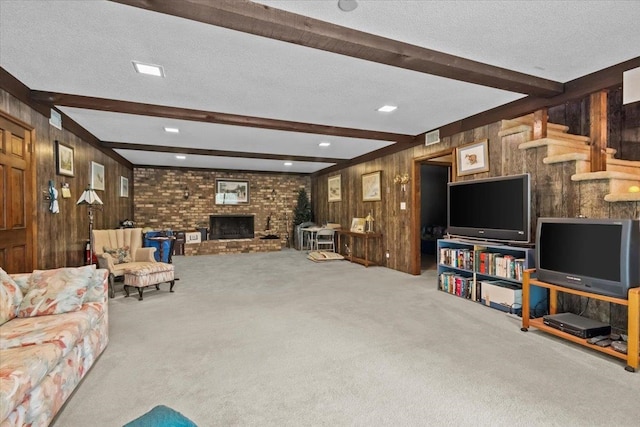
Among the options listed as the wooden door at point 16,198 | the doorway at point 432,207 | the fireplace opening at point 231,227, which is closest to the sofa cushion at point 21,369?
the wooden door at point 16,198

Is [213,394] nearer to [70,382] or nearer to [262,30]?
[70,382]

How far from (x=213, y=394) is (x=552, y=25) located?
3373mm

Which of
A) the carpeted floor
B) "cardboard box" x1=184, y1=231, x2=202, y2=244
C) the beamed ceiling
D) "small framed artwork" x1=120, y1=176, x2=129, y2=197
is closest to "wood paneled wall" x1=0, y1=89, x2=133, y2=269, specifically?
the beamed ceiling

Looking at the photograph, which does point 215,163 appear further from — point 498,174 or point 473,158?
point 498,174

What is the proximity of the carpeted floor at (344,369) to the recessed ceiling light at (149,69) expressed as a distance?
244 cm

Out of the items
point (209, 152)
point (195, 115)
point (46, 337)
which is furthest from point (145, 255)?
point (46, 337)

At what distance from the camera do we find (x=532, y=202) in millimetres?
3670

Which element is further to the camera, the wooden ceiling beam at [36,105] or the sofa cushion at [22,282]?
the wooden ceiling beam at [36,105]

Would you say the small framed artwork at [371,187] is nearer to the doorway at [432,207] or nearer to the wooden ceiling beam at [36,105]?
the doorway at [432,207]

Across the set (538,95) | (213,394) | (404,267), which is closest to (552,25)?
(538,95)

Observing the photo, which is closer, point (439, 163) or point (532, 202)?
point (532, 202)

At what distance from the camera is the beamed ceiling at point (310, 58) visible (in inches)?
80.0

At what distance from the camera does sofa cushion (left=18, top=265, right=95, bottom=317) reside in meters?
2.31

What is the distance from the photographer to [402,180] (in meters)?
5.86
